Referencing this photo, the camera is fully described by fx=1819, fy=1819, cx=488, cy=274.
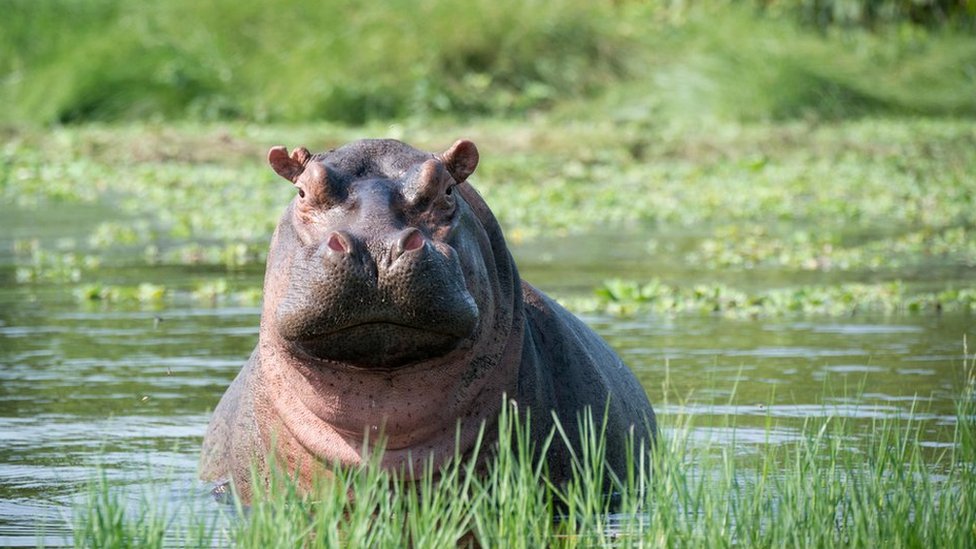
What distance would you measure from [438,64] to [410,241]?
1849 centimetres

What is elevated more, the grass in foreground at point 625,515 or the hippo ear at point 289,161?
the hippo ear at point 289,161

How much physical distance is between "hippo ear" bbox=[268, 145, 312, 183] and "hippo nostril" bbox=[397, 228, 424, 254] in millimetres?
569

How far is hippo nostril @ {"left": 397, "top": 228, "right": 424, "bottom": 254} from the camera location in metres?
3.88

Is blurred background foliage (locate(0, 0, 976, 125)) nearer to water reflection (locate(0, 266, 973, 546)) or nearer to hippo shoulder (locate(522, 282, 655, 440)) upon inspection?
water reflection (locate(0, 266, 973, 546))

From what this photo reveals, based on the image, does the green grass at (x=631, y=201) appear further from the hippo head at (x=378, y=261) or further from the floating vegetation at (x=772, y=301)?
the hippo head at (x=378, y=261)

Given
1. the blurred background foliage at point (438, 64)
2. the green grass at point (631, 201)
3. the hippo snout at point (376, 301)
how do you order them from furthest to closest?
the blurred background foliage at point (438, 64) < the green grass at point (631, 201) < the hippo snout at point (376, 301)

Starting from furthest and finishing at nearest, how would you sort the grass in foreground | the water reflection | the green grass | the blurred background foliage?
the blurred background foliage → the green grass → the water reflection → the grass in foreground

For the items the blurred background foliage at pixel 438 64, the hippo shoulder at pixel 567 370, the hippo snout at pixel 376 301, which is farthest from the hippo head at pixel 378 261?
the blurred background foliage at pixel 438 64

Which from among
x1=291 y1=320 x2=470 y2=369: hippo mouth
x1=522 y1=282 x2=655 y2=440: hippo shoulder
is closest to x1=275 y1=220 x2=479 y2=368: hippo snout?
x1=291 y1=320 x2=470 y2=369: hippo mouth

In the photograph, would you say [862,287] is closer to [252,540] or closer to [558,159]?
[252,540]

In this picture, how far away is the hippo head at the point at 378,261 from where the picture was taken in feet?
12.7

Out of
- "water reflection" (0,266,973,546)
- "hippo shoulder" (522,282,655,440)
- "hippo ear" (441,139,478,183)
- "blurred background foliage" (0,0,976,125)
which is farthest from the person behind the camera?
"blurred background foliage" (0,0,976,125)

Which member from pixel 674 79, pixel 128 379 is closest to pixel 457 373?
pixel 128 379

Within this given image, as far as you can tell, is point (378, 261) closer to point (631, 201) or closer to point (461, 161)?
point (461, 161)
